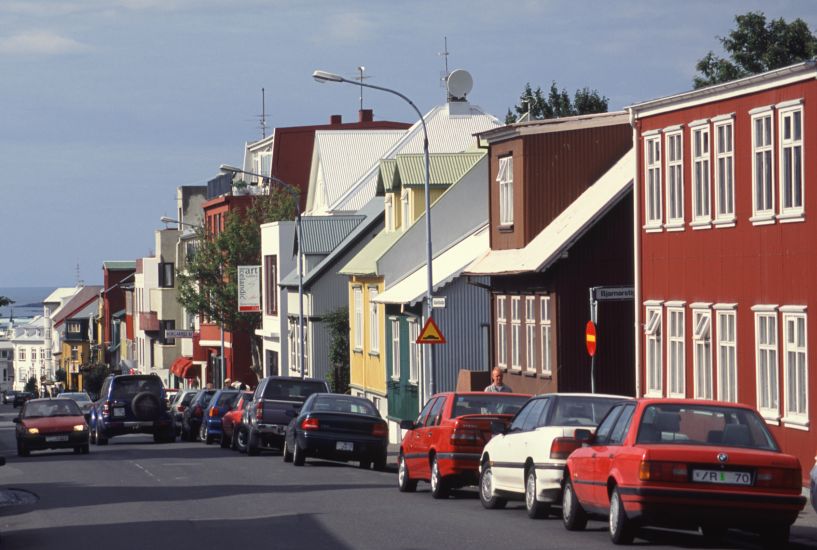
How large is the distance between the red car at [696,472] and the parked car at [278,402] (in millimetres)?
19556

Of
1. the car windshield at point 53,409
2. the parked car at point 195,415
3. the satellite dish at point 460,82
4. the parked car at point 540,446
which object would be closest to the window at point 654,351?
the parked car at point 540,446

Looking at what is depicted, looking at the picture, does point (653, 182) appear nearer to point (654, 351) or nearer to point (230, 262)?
point (654, 351)

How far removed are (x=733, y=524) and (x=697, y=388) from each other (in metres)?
13.2

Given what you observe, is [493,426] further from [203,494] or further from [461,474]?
[203,494]

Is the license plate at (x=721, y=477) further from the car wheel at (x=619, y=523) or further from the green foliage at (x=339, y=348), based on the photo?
the green foliage at (x=339, y=348)

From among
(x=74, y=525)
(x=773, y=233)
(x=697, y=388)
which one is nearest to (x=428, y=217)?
(x=697, y=388)

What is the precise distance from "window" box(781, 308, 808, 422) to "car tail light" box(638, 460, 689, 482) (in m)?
9.28

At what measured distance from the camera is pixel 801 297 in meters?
23.4

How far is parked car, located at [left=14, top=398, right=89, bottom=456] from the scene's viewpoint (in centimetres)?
3809

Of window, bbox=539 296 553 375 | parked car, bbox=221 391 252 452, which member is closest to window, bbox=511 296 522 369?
window, bbox=539 296 553 375

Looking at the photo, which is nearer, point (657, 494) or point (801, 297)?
point (657, 494)

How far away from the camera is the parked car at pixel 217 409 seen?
4319 cm

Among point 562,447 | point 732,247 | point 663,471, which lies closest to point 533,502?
point 562,447

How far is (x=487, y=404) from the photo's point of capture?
22.3m
